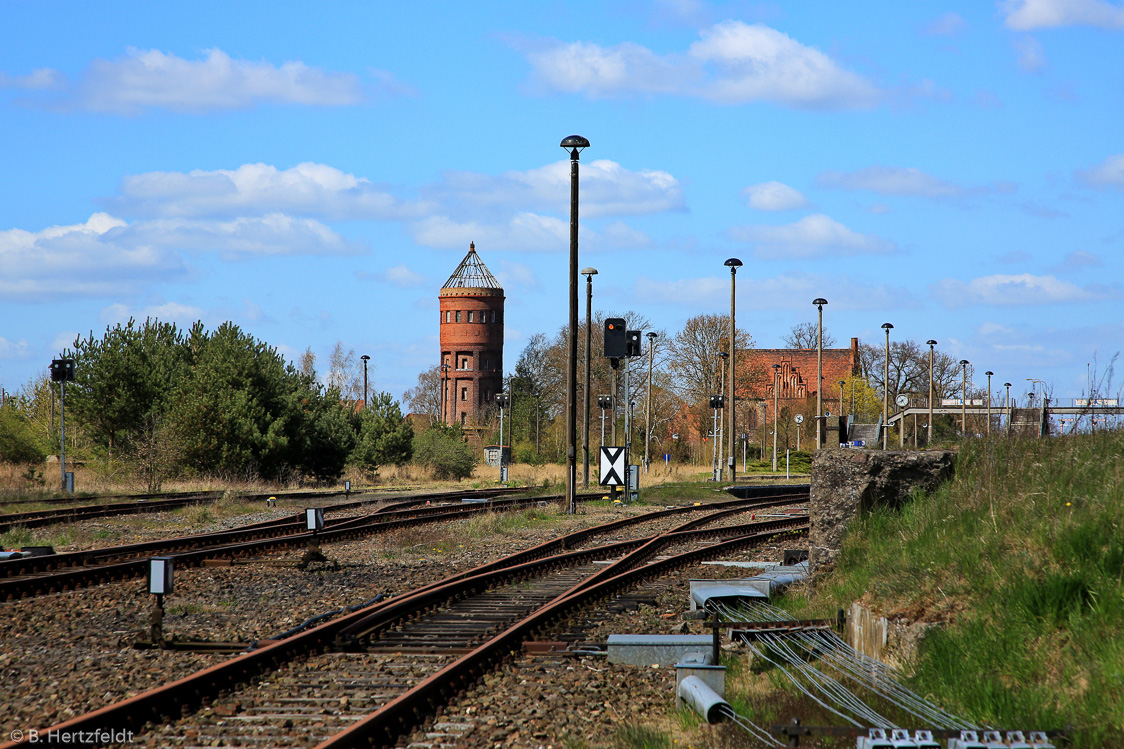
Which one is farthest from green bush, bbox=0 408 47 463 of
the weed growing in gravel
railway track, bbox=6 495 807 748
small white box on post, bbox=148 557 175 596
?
the weed growing in gravel

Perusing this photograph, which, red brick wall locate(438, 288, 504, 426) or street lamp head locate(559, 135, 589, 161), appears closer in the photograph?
street lamp head locate(559, 135, 589, 161)

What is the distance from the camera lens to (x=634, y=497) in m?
27.4

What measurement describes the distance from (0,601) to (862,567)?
9.22m

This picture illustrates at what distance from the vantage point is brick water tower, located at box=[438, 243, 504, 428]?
288 ft

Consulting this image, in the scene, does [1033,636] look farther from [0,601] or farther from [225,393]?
[225,393]

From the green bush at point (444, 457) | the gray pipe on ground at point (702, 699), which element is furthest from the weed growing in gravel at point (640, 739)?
the green bush at point (444, 457)

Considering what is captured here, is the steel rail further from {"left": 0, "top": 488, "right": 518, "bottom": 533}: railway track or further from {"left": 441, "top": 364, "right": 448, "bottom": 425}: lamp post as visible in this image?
{"left": 441, "top": 364, "right": 448, "bottom": 425}: lamp post

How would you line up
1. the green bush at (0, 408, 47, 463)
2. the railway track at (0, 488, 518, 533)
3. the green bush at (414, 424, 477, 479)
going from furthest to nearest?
1. the green bush at (414, 424, 477, 479)
2. the green bush at (0, 408, 47, 463)
3. the railway track at (0, 488, 518, 533)

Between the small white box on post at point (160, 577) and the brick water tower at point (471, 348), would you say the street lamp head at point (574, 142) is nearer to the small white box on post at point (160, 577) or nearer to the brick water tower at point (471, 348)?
the small white box on post at point (160, 577)

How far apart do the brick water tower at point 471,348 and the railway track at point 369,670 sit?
246ft

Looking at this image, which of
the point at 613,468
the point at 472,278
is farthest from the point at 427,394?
the point at 613,468

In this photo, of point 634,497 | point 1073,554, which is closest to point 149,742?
point 1073,554

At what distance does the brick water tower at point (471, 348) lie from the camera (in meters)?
87.8

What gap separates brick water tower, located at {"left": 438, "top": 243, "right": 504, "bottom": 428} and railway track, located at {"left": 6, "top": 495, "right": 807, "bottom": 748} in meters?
74.9
